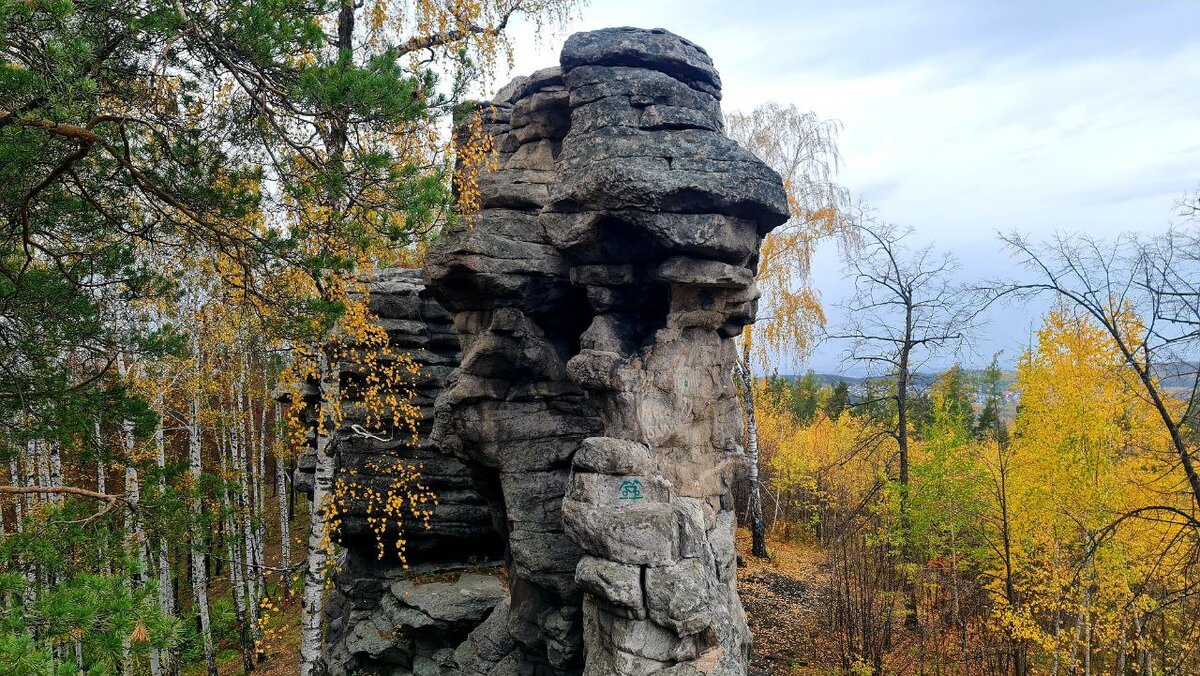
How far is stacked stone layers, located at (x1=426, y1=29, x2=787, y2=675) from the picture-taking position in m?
8.54

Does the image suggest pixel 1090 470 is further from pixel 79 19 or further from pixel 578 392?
pixel 79 19

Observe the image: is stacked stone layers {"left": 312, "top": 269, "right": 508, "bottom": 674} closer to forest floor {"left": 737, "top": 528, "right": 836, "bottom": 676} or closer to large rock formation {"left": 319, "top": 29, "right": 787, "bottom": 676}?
large rock formation {"left": 319, "top": 29, "right": 787, "bottom": 676}

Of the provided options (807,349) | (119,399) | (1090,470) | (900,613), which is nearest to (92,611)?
(119,399)

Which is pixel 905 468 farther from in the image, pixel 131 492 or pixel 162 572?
pixel 162 572

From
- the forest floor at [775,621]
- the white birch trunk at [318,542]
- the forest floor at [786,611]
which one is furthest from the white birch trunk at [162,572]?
the forest floor at [786,611]

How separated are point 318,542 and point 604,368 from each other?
5.04 metres

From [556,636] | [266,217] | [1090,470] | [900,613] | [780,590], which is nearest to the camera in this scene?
[266,217]

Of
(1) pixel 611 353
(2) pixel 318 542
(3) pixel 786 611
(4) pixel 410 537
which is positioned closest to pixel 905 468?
(3) pixel 786 611

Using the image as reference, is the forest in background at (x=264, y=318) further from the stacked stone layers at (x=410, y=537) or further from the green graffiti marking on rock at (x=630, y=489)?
the green graffiti marking on rock at (x=630, y=489)

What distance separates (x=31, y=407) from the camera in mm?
6621

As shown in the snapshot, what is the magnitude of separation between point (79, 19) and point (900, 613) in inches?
700

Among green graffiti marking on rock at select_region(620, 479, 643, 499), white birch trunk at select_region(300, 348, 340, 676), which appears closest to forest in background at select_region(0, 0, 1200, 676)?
white birch trunk at select_region(300, 348, 340, 676)

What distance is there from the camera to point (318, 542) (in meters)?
9.05

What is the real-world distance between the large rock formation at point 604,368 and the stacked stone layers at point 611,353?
0.03 meters
